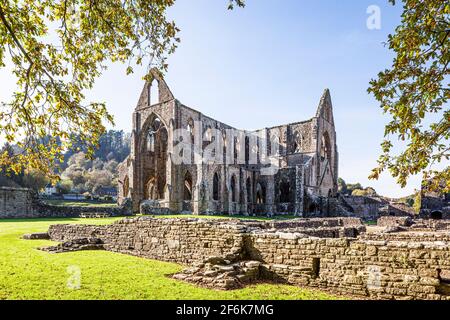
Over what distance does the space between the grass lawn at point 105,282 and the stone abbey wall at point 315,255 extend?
51 cm

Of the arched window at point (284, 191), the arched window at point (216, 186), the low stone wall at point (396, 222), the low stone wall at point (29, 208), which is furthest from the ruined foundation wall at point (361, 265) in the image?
the arched window at point (284, 191)

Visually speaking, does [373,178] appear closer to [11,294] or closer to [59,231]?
[11,294]

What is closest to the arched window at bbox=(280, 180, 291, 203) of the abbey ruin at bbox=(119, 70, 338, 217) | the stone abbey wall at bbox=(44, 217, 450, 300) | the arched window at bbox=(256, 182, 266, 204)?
the abbey ruin at bbox=(119, 70, 338, 217)

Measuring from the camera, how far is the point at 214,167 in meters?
31.8

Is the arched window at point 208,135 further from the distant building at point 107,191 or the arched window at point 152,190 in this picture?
the distant building at point 107,191

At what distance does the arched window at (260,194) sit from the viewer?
125 ft

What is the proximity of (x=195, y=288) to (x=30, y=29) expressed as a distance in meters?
6.18

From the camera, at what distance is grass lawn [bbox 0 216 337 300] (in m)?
5.74

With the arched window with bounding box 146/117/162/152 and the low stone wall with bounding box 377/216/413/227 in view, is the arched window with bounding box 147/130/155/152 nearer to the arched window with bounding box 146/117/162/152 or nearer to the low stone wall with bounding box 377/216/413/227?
the arched window with bounding box 146/117/162/152

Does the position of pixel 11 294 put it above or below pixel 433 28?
below

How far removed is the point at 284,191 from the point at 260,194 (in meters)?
3.73

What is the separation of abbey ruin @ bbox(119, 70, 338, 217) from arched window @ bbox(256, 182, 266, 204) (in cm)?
16

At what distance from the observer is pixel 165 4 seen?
6.92 metres
